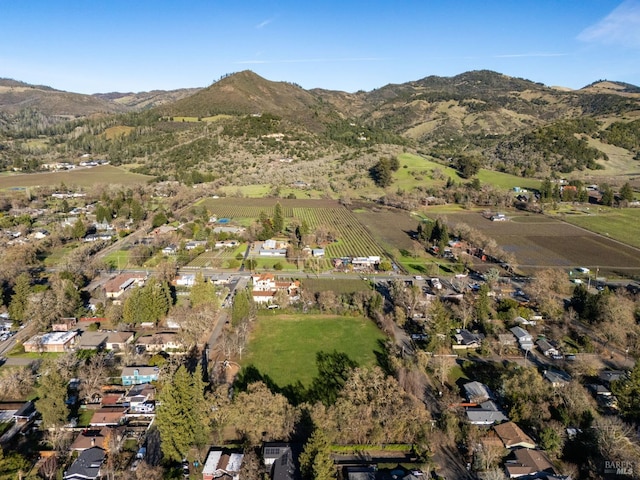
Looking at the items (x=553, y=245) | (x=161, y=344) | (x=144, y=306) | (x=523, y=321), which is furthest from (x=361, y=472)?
(x=553, y=245)

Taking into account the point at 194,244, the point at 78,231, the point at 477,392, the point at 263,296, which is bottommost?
the point at 477,392

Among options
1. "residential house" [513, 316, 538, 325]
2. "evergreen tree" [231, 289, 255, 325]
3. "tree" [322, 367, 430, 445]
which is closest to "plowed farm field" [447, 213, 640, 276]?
"residential house" [513, 316, 538, 325]

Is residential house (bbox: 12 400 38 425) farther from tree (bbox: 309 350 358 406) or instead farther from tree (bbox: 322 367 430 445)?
tree (bbox: 322 367 430 445)

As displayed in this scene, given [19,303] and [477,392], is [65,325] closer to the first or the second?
[19,303]

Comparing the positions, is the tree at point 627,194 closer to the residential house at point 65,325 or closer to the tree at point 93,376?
the tree at point 93,376

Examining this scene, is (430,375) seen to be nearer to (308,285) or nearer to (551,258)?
(308,285)

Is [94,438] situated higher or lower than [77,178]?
lower

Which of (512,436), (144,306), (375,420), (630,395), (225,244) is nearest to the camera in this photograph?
→ (512,436)

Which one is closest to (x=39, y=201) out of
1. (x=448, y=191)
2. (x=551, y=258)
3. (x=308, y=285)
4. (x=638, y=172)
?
(x=308, y=285)

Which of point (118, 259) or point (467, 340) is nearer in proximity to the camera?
point (467, 340)
